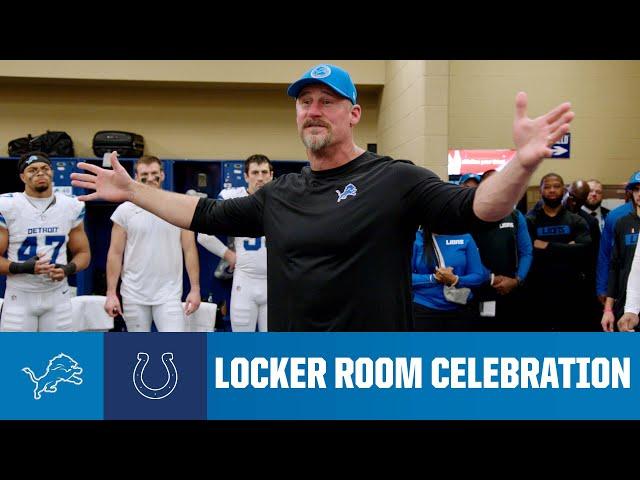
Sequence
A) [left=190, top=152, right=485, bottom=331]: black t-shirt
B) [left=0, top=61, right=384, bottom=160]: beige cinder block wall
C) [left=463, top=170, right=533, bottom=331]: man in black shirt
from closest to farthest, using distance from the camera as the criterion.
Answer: [left=190, top=152, right=485, bottom=331]: black t-shirt < [left=463, top=170, right=533, bottom=331]: man in black shirt < [left=0, top=61, right=384, bottom=160]: beige cinder block wall

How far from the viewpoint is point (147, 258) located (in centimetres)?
457

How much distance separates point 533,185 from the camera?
7.37m

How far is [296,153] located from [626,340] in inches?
271

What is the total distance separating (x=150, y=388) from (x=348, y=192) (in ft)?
2.74

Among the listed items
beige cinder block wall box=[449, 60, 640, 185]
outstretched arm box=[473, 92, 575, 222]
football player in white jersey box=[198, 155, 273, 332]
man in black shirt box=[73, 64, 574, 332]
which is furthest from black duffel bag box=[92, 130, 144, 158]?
outstretched arm box=[473, 92, 575, 222]

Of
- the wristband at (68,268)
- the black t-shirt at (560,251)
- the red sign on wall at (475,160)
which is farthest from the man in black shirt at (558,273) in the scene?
the wristband at (68,268)

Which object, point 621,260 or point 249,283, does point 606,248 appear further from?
point 249,283

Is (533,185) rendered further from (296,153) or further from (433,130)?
(296,153)

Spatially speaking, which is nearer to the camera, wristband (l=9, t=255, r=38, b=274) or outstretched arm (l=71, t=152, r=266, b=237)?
outstretched arm (l=71, t=152, r=266, b=237)

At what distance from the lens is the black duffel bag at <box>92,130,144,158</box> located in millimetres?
7312

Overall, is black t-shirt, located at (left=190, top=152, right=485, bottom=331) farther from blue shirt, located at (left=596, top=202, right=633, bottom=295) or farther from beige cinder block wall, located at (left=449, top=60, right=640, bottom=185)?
beige cinder block wall, located at (left=449, top=60, right=640, bottom=185)

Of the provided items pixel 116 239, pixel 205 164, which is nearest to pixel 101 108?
pixel 205 164

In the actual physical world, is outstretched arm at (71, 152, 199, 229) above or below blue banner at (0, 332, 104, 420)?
above

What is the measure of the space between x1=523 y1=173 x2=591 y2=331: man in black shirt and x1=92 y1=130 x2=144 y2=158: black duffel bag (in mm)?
4751
